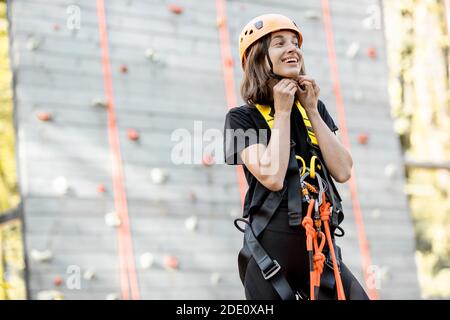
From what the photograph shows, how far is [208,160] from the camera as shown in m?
5.38

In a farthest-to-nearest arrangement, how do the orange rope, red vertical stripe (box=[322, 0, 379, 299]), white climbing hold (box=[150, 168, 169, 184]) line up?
red vertical stripe (box=[322, 0, 379, 299]) < white climbing hold (box=[150, 168, 169, 184]) < the orange rope

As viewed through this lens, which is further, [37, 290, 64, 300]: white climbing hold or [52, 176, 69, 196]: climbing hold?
[52, 176, 69, 196]: climbing hold

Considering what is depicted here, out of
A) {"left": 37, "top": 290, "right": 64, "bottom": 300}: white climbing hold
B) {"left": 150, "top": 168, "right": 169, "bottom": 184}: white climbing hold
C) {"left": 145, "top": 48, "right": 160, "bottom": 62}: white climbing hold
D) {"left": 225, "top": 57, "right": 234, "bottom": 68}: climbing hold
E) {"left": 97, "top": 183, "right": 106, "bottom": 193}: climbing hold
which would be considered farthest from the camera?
{"left": 225, "top": 57, "right": 234, "bottom": 68}: climbing hold

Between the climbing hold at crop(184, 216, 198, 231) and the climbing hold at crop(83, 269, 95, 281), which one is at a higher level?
the climbing hold at crop(184, 216, 198, 231)

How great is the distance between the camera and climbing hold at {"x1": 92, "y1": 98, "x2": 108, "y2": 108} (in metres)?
5.06

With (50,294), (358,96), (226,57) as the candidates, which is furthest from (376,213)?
(50,294)

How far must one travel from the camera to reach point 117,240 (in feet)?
16.3

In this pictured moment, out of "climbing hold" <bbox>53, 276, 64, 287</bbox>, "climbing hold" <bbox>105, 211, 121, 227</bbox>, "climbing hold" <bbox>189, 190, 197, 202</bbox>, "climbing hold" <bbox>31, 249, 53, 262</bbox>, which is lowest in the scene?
"climbing hold" <bbox>53, 276, 64, 287</bbox>

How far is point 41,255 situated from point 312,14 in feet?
9.28

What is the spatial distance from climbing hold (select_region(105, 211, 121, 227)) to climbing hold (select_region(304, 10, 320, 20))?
2.24 metres

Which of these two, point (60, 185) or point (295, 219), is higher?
point (60, 185)

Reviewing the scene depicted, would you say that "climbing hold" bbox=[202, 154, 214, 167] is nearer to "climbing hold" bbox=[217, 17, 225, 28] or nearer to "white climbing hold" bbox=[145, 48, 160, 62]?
"white climbing hold" bbox=[145, 48, 160, 62]

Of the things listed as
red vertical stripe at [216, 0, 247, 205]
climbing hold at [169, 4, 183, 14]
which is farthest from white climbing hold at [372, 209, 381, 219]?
climbing hold at [169, 4, 183, 14]

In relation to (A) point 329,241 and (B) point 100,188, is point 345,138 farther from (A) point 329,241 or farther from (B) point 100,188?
(A) point 329,241
